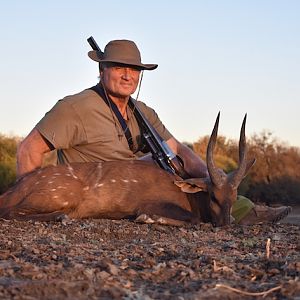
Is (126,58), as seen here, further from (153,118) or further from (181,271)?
(181,271)

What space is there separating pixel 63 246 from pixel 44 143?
336cm

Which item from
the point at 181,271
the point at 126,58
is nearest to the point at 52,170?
the point at 126,58

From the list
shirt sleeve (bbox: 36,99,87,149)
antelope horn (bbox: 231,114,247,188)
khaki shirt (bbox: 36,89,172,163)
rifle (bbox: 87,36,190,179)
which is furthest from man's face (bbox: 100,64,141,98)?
antelope horn (bbox: 231,114,247,188)

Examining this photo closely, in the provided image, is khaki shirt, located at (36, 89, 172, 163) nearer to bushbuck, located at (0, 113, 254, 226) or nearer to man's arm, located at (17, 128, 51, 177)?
man's arm, located at (17, 128, 51, 177)

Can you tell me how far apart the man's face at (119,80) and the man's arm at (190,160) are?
1059mm

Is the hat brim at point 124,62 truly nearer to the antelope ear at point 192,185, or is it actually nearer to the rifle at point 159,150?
the rifle at point 159,150

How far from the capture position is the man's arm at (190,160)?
9039mm

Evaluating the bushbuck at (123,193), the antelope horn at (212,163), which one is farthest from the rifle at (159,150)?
the antelope horn at (212,163)

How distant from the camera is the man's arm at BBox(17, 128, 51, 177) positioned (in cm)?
824

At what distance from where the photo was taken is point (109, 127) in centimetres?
859

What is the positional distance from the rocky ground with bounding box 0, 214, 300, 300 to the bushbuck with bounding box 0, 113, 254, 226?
Answer: 1549mm

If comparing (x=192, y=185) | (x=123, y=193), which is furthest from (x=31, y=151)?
(x=192, y=185)

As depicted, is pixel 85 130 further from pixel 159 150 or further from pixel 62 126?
pixel 159 150

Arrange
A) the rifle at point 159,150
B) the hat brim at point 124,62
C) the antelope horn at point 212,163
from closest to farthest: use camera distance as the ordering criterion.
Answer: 1. the antelope horn at point 212,163
2. the hat brim at point 124,62
3. the rifle at point 159,150
